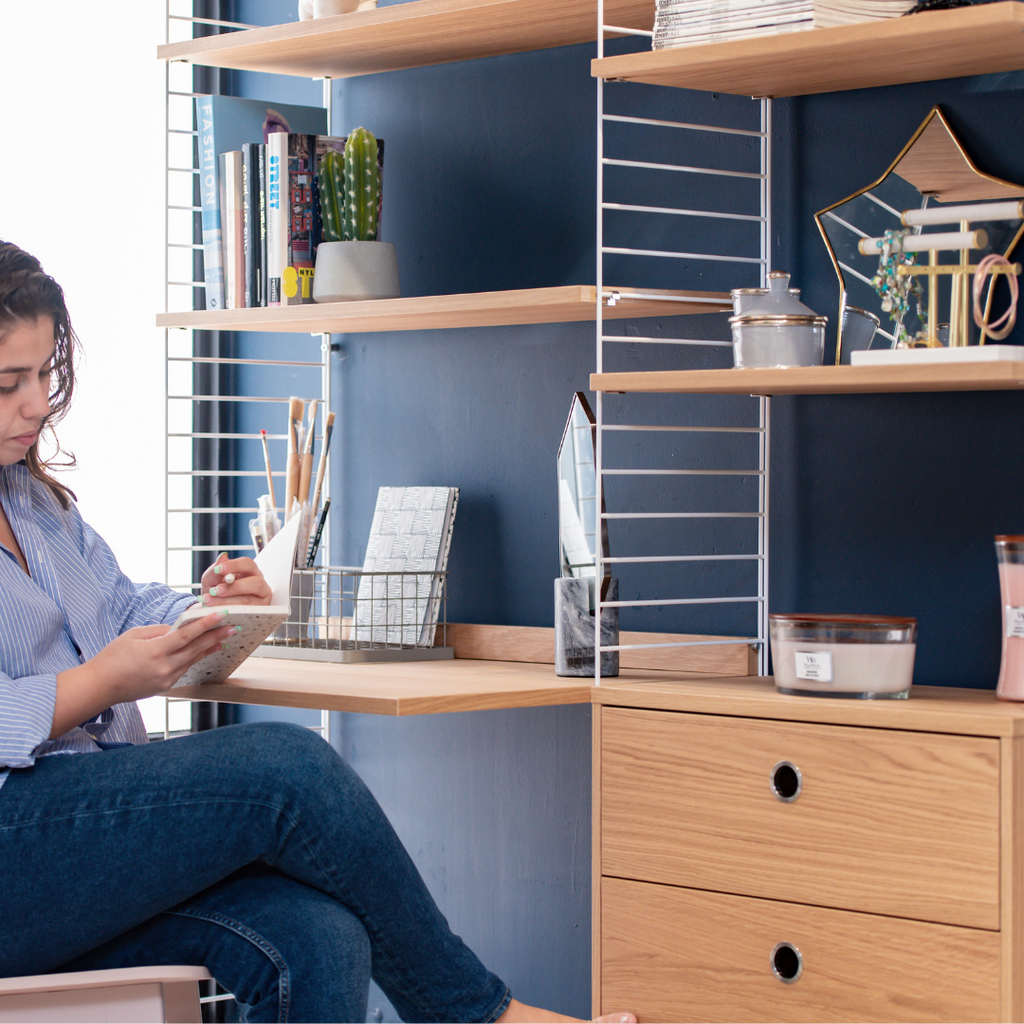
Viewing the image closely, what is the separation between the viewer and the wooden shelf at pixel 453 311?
70.1 inches

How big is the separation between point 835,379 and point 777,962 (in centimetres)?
66

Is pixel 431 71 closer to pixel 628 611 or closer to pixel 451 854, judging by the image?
pixel 628 611

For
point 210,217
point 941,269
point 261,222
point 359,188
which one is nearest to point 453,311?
point 359,188

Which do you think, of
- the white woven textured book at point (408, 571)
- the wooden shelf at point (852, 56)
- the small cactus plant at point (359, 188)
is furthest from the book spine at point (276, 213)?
the wooden shelf at point (852, 56)

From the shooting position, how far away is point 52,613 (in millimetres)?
1570

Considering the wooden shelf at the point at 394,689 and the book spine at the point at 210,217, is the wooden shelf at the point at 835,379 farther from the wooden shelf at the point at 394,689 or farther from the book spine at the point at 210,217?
the book spine at the point at 210,217

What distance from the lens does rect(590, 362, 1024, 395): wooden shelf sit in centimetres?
142

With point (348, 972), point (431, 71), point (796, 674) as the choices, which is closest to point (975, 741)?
point (796, 674)

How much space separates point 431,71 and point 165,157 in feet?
1.56

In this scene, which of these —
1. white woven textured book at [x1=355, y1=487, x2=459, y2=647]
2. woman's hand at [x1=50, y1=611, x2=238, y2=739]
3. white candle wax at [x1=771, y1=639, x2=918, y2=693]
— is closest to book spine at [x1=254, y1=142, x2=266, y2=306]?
white woven textured book at [x1=355, y1=487, x2=459, y2=647]

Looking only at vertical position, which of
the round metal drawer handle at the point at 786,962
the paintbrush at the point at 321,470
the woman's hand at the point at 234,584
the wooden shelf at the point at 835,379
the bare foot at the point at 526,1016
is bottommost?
the bare foot at the point at 526,1016

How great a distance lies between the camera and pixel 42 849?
4.48 feet

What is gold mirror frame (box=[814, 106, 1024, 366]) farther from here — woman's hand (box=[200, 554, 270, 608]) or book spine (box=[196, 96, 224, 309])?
book spine (box=[196, 96, 224, 309])

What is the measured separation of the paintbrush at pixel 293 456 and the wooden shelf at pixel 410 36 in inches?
22.6
